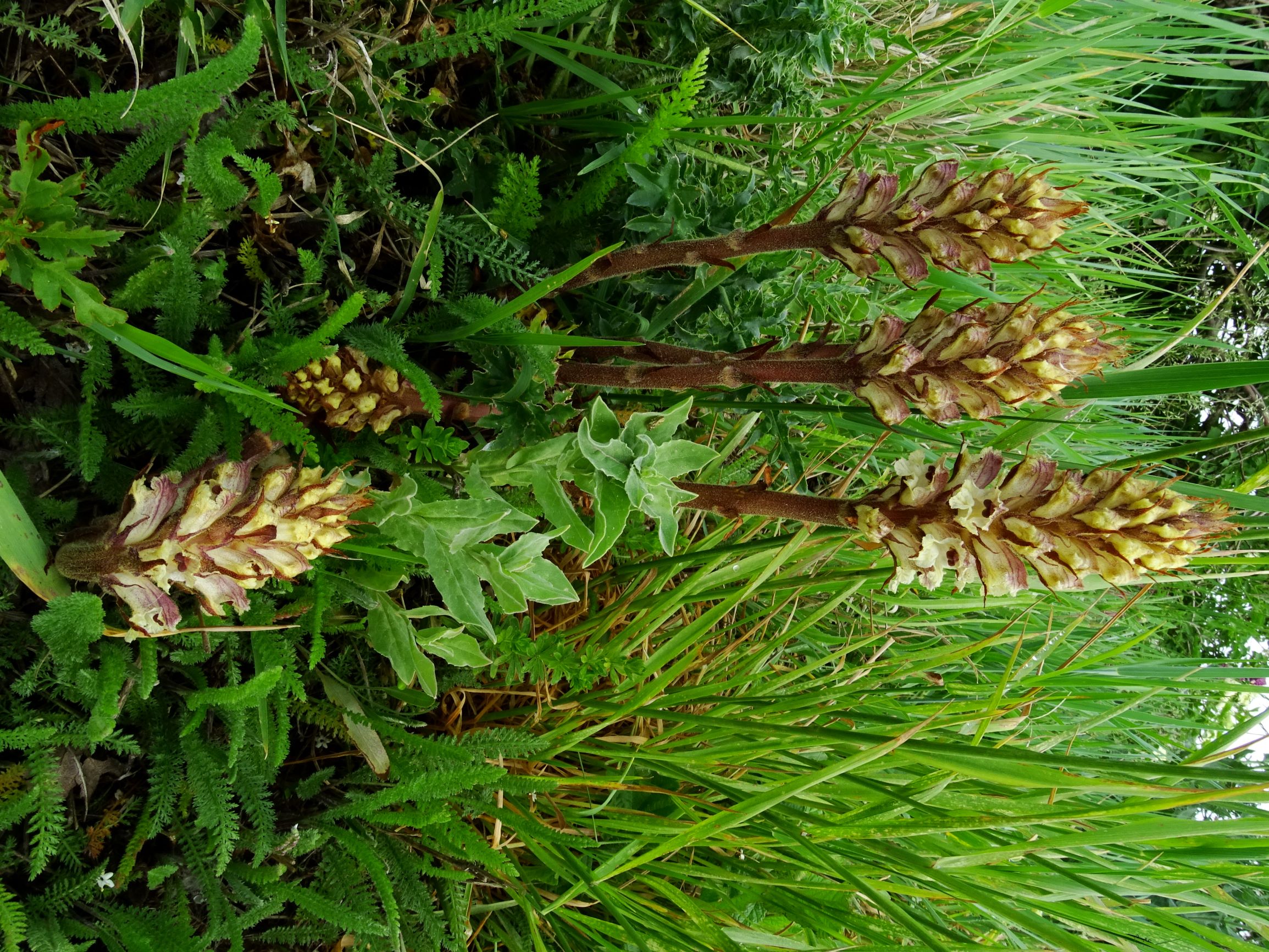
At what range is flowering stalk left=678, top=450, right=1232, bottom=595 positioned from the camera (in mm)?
1113

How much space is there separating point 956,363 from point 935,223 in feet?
0.71

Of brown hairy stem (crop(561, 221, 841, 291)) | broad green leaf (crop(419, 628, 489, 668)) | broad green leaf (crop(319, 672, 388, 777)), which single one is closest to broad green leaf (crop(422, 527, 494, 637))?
broad green leaf (crop(419, 628, 489, 668))

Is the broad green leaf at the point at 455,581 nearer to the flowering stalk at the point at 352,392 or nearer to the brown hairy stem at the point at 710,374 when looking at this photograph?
the flowering stalk at the point at 352,392

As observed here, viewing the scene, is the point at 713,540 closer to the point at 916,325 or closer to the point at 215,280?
the point at 916,325

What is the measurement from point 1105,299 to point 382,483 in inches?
99.9

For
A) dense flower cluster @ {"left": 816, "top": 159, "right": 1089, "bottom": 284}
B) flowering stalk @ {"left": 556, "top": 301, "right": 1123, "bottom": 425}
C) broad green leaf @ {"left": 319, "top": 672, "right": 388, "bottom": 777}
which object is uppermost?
dense flower cluster @ {"left": 816, "top": 159, "right": 1089, "bottom": 284}

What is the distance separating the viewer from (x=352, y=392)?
144cm

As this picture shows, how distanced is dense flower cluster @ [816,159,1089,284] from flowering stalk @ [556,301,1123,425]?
0.27 feet

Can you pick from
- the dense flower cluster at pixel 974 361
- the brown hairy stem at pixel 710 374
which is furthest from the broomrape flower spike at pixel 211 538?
the dense flower cluster at pixel 974 361

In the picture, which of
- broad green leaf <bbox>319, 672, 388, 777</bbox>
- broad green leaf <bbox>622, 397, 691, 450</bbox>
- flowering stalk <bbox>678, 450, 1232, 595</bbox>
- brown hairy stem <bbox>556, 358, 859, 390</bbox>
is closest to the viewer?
flowering stalk <bbox>678, 450, 1232, 595</bbox>

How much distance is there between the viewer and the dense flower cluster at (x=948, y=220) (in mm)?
1201

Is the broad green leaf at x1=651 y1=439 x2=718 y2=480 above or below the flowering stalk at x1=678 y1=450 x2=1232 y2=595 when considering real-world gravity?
below

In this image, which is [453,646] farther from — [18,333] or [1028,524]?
[1028,524]

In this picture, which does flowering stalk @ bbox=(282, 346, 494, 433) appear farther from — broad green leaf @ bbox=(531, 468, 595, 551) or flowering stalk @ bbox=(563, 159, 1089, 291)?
flowering stalk @ bbox=(563, 159, 1089, 291)
